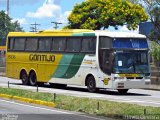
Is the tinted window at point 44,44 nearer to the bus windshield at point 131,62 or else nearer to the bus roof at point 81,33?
the bus roof at point 81,33

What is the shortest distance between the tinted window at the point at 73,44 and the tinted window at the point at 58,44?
0.46 m

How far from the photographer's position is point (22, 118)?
1429cm

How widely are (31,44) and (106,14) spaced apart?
60.6ft

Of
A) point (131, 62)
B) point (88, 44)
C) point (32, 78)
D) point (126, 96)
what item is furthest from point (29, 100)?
point (32, 78)

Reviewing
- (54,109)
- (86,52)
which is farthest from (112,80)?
(54,109)

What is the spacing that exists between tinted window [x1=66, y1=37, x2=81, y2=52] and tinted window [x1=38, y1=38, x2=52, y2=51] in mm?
1868

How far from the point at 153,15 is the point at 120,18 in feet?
13.9

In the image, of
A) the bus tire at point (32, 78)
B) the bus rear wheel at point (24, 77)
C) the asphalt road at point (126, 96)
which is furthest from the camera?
the bus rear wheel at point (24, 77)

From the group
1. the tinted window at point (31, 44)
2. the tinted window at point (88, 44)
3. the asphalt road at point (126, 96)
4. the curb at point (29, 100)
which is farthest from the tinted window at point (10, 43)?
the curb at point (29, 100)

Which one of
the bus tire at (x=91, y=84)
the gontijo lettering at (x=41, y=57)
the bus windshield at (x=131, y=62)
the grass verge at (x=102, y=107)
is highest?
the gontijo lettering at (x=41, y=57)

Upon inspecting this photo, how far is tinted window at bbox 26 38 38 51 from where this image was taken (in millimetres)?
31064

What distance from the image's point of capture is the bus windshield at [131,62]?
24.9 metres

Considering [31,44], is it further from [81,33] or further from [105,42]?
[105,42]

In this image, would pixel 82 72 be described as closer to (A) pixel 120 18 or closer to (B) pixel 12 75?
(B) pixel 12 75
